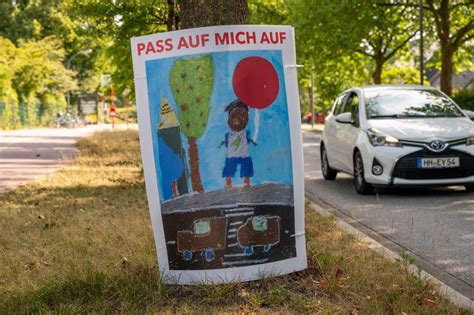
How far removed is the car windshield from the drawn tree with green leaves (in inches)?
273

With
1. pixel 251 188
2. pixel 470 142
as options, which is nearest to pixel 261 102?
pixel 251 188

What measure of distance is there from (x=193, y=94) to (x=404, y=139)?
20.6 feet

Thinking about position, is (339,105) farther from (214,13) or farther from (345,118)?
(214,13)

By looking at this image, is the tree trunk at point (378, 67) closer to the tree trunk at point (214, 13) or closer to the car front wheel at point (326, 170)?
the car front wheel at point (326, 170)

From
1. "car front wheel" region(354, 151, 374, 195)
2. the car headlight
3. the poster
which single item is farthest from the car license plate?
the poster

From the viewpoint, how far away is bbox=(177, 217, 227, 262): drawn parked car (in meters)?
4.91

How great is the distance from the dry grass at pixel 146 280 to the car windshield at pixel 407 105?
384cm

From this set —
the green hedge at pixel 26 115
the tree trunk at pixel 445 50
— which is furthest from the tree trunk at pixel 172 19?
the green hedge at pixel 26 115

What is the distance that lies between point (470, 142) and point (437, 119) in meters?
0.74

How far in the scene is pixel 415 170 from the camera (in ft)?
34.7

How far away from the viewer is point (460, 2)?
104 feet

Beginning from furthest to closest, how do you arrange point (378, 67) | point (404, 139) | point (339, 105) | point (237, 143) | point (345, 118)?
point (378, 67) < point (339, 105) < point (345, 118) < point (404, 139) < point (237, 143)

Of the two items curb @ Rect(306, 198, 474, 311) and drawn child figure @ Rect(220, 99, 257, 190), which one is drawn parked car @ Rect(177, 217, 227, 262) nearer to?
drawn child figure @ Rect(220, 99, 257, 190)

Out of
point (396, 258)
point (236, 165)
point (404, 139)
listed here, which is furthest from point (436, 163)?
point (236, 165)
